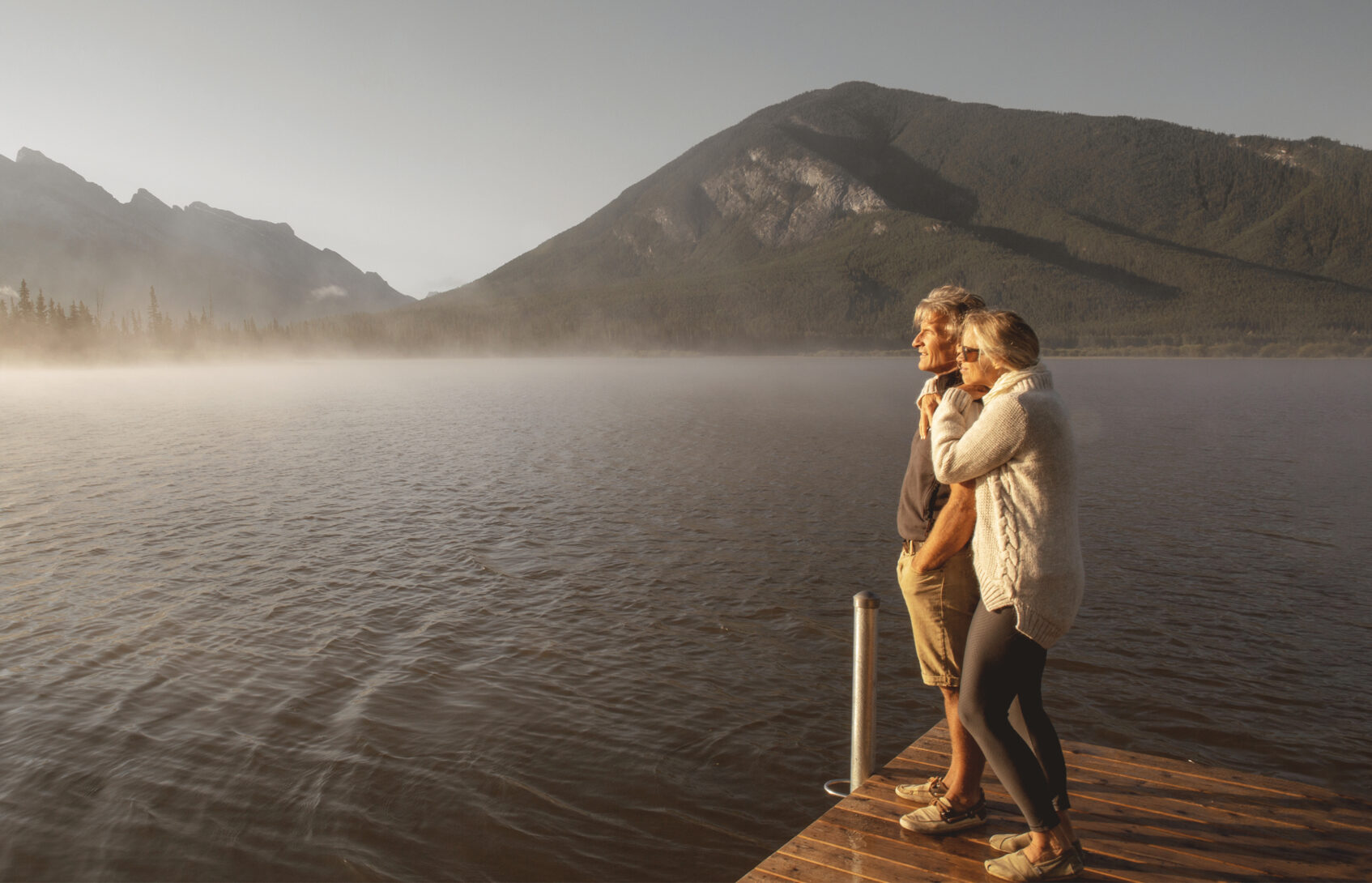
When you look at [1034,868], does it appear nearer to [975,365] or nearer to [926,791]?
[926,791]

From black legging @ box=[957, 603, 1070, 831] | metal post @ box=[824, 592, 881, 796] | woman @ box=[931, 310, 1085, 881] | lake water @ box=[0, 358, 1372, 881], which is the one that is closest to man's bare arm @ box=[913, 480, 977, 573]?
woman @ box=[931, 310, 1085, 881]

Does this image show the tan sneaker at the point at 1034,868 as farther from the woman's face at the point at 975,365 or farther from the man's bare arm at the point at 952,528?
the woman's face at the point at 975,365

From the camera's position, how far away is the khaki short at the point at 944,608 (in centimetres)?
423

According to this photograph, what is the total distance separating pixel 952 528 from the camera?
4.02 meters

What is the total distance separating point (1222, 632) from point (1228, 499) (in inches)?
470

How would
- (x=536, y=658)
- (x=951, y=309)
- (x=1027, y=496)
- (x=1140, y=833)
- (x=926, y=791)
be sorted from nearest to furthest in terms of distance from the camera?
(x=1027, y=496) → (x=951, y=309) → (x=1140, y=833) → (x=926, y=791) → (x=536, y=658)

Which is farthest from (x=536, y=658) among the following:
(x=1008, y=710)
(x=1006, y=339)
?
(x=1006, y=339)

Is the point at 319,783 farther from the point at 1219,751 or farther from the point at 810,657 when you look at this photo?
the point at 1219,751

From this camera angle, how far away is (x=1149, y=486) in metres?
22.5

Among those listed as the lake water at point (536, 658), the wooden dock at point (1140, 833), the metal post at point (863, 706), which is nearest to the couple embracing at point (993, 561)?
the wooden dock at point (1140, 833)

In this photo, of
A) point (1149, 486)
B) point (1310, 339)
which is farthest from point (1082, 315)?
point (1149, 486)

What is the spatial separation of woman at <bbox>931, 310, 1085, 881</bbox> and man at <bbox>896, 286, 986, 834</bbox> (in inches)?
11.4

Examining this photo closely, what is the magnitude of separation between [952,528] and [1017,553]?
0.43 meters

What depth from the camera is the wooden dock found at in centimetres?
407
